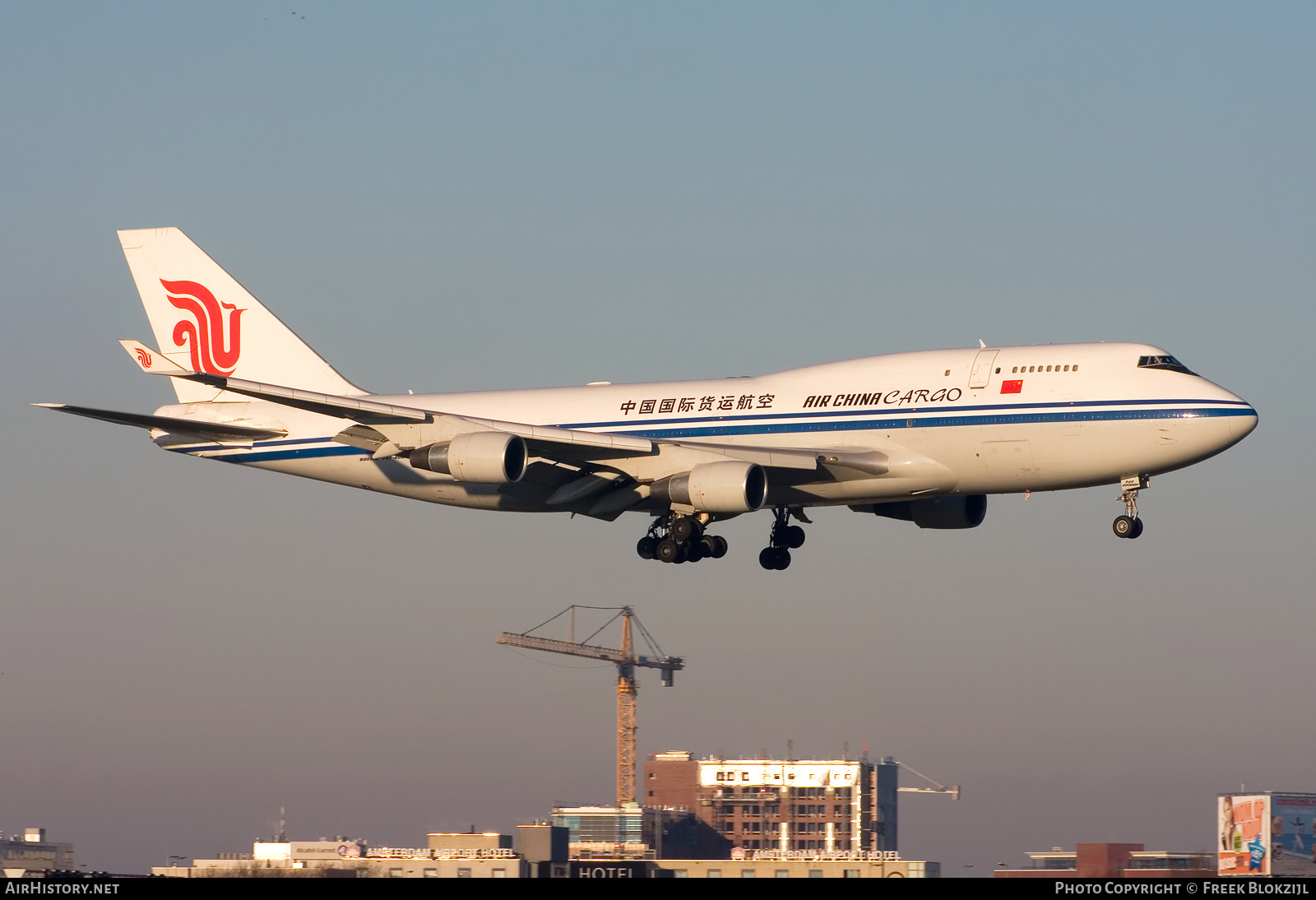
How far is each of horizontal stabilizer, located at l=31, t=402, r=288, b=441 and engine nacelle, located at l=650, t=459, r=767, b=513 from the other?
16.4m

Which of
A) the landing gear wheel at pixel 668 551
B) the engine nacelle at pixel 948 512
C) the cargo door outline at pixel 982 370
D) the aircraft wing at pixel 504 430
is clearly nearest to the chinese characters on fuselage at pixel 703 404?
the aircraft wing at pixel 504 430

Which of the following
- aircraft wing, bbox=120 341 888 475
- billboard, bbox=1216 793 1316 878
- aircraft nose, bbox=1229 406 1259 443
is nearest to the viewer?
aircraft nose, bbox=1229 406 1259 443

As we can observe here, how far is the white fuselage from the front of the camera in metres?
48.8

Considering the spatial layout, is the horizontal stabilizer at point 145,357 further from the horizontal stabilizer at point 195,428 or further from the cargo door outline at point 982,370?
the cargo door outline at point 982,370

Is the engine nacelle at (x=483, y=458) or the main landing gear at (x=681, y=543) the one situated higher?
the engine nacelle at (x=483, y=458)

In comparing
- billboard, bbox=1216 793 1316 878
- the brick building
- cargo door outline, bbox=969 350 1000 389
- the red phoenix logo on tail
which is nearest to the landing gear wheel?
cargo door outline, bbox=969 350 1000 389

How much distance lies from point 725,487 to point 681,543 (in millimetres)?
4317

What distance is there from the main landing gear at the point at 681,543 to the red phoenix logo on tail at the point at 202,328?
17.7 metres

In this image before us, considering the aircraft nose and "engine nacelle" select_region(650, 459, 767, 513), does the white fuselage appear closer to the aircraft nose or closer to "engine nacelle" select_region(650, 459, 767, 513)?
the aircraft nose

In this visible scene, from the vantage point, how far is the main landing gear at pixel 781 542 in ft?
199

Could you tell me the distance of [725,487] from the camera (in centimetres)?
5106

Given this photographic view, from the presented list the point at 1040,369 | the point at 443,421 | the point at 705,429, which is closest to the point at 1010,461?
the point at 1040,369

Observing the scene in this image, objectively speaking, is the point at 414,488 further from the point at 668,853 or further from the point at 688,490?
the point at 668,853

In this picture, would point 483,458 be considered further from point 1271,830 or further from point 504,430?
point 1271,830
